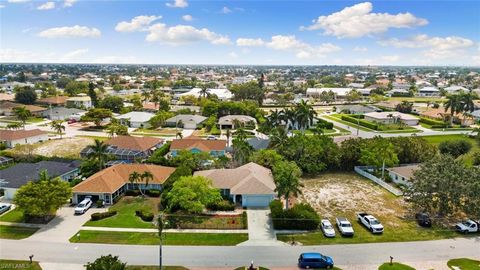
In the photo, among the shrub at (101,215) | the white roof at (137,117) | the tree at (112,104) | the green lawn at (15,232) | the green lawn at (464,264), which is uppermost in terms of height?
the tree at (112,104)

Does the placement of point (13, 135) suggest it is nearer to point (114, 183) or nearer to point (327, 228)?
point (114, 183)

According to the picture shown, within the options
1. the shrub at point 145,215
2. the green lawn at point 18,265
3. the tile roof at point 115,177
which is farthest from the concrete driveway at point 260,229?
the green lawn at point 18,265

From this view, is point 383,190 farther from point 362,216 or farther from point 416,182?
point 362,216

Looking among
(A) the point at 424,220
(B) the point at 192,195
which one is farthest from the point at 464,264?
(B) the point at 192,195

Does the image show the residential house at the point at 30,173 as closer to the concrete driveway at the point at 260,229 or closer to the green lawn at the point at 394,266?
the concrete driveway at the point at 260,229

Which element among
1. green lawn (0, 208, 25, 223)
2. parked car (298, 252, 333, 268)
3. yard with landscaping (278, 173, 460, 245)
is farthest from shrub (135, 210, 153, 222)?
parked car (298, 252, 333, 268)

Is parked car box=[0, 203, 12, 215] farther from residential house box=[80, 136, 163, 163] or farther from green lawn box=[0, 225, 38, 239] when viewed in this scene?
residential house box=[80, 136, 163, 163]

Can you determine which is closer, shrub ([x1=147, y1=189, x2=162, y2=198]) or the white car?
the white car
